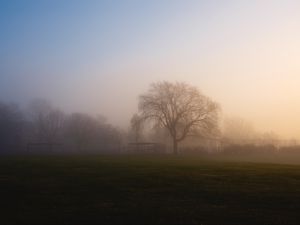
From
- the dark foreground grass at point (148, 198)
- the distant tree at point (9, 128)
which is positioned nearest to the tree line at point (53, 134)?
the distant tree at point (9, 128)

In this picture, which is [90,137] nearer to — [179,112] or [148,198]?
[179,112]

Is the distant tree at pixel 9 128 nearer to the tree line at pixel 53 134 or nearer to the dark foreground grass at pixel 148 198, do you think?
the tree line at pixel 53 134

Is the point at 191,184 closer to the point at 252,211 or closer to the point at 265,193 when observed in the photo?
the point at 265,193

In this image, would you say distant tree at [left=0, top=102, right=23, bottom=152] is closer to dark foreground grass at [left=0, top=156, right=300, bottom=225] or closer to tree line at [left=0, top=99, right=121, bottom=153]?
tree line at [left=0, top=99, right=121, bottom=153]

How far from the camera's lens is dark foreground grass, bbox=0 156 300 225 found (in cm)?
1339

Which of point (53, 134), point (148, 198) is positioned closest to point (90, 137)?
point (53, 134)

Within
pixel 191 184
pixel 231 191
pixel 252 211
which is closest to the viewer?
pixel 252 211

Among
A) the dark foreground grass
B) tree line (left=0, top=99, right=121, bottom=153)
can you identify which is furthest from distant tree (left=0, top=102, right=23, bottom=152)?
the dark foreground grass

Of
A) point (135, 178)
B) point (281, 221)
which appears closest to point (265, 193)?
point (281, 221)

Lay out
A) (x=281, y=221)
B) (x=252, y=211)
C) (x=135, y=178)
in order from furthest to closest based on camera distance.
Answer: (x=135, y=178)
(x=252, y=211)
(x=281, y=221)

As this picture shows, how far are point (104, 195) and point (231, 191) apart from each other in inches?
212

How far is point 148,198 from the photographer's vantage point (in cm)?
1714

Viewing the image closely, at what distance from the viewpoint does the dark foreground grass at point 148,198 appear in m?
13.4

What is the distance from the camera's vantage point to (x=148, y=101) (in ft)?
292
